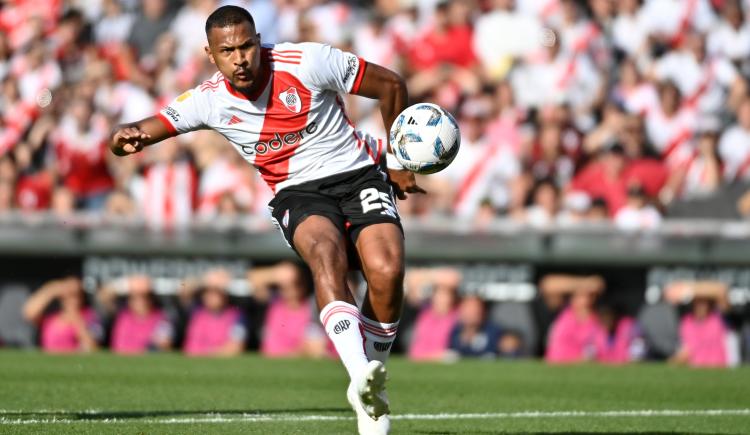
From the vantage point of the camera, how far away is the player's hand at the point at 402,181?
782cm

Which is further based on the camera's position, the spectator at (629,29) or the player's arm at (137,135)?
the spectator at (629,29)

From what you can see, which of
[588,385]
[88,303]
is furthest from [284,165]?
[88,303]

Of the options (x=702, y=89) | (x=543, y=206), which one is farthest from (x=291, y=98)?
(x=702, y=89)

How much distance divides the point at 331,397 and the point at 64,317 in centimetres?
635

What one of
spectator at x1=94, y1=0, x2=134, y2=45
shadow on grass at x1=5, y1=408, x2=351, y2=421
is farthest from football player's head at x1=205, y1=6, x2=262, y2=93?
spectator at x1=94, y1=0, x2=134, y2=45

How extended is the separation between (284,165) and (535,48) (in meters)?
10.5

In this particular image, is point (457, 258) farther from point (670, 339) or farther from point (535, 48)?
point (535, 48)

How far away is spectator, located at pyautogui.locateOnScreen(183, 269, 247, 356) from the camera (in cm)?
1514

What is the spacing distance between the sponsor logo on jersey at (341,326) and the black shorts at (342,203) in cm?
74

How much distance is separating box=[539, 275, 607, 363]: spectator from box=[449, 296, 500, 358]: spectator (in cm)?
64

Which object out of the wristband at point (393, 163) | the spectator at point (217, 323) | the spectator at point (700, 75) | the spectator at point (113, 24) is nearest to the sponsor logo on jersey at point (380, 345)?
the wristband at point (393, 163)

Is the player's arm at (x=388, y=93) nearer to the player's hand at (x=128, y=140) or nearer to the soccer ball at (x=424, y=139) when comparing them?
the soccer ball at (x=424, y=139)

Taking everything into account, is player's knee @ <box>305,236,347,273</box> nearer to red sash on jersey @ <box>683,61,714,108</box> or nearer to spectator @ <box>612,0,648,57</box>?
red sash on jersey @ <box>683,61,714,108</box>

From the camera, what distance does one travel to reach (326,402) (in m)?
9.73
